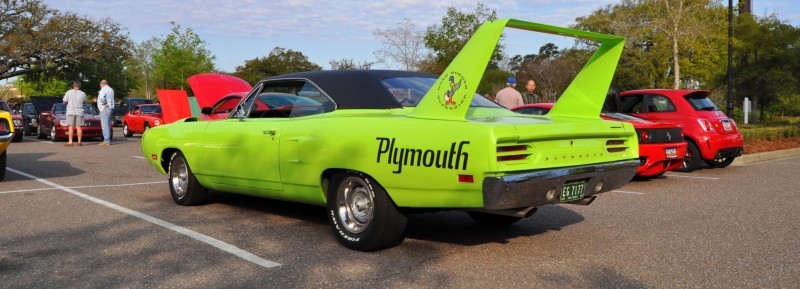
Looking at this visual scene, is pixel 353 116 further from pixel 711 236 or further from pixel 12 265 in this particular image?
pixel 711 236

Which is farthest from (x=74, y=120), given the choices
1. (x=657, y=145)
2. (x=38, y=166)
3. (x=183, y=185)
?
(x=657, y=145)

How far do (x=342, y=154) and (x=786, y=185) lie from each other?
22.5 ft

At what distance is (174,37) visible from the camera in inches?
1962

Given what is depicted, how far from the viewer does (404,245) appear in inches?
198

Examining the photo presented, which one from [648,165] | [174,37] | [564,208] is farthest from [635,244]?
[174,37]

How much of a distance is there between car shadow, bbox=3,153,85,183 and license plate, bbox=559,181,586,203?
312 inches

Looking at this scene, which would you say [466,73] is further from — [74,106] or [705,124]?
[74,106]

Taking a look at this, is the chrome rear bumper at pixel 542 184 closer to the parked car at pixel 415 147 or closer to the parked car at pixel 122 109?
the parked car at pixel 415 147

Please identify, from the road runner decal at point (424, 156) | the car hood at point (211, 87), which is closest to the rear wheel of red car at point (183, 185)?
the road runner decal at point (424, 156)

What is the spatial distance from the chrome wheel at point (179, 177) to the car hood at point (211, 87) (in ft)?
15.5

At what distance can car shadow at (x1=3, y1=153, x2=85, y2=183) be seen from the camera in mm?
9812

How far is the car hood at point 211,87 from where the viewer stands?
1165 cm

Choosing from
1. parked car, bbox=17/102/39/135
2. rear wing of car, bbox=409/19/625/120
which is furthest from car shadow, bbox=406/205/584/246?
parked car, bbox=17/102/39/135

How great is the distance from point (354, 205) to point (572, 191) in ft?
5.02
